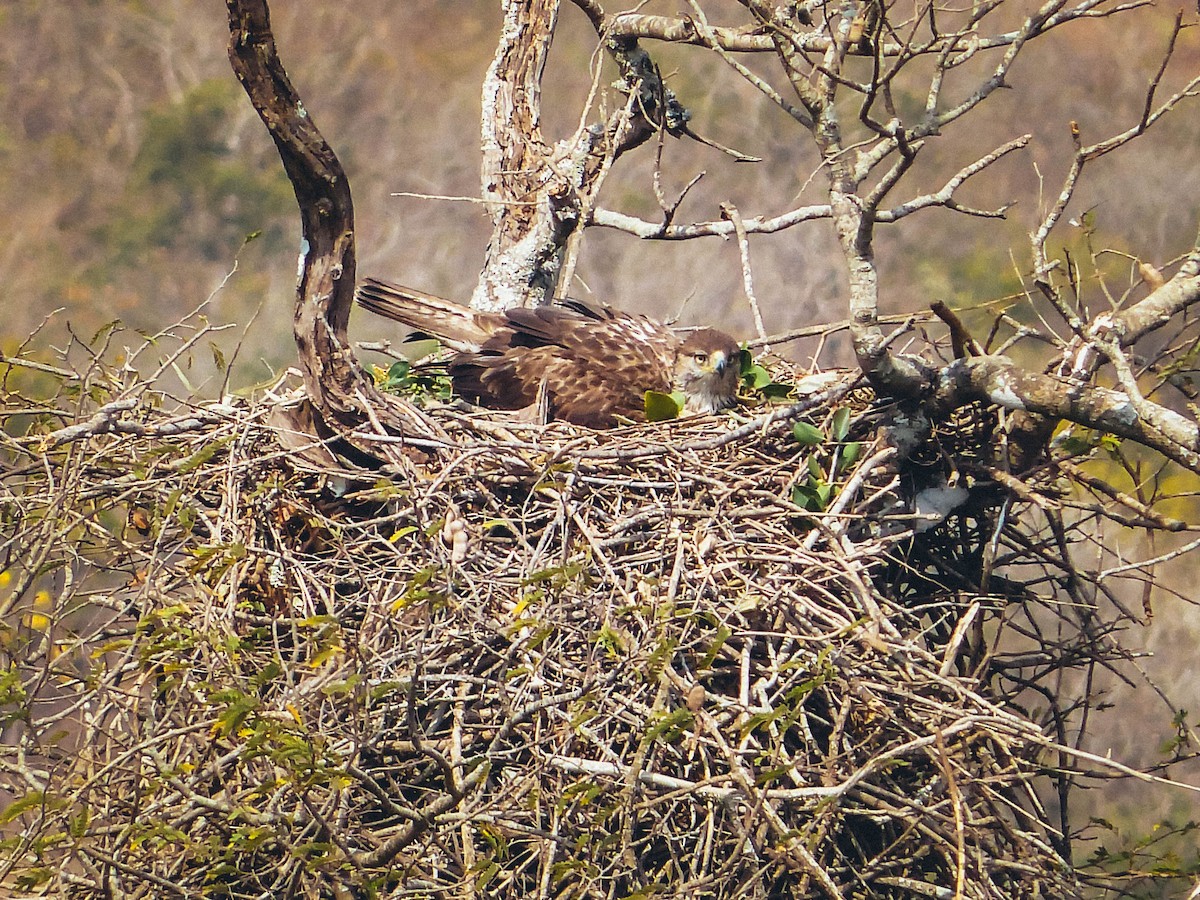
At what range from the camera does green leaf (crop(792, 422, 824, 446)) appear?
12.1 ft

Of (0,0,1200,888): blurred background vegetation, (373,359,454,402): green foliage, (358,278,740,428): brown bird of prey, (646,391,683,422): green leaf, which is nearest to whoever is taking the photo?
(646,391,683,422): green leaf

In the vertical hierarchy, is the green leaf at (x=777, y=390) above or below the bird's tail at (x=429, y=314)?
below

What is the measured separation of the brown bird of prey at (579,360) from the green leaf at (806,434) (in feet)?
2.42

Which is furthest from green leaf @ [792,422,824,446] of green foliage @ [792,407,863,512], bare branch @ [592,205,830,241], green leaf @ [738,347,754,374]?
bare branch @ [592,205,830,241]

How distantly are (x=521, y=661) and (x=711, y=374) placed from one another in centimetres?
162

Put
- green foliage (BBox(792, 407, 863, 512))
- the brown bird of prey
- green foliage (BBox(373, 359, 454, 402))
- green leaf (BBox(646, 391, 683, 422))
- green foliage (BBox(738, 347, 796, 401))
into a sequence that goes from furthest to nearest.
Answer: green foliage (BBox(373, 359, 454, 402)) → green foliage (BBox(738, 347, 796, 401)) → the brown bird of prey → green leaf (BBox(646, 391, 683, 422)) → green foliage (BBox(792, 407, 863, 512))

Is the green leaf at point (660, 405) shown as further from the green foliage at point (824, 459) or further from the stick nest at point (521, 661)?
the green foliage at point (824, 459)

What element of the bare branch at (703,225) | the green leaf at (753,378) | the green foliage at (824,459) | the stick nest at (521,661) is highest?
the bare branch at (703,225)

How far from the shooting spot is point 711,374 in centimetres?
443

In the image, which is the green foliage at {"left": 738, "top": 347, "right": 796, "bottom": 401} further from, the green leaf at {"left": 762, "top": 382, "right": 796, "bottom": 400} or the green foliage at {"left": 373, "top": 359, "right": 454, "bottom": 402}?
the green foliage at {"left": 373, "top": 359, "right": 454, "bottom": 402}

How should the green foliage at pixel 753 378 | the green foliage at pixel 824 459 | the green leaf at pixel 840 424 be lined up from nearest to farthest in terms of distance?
the green foliage at pixel 824 459
the green leaf at pixel 840 424
the green foliage at pixel 753 378

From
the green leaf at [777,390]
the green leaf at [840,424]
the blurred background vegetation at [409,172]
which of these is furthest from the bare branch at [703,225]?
the blurred background vegetation at [409,172]

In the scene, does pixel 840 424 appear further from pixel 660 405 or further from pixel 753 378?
pixel 753 378

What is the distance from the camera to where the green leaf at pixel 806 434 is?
→ 3.69m
